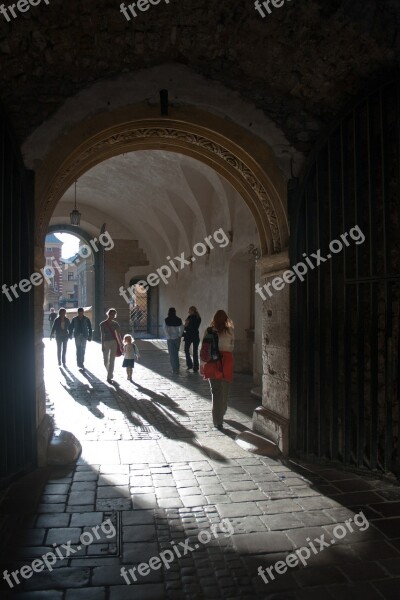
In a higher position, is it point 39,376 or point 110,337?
point 110,337

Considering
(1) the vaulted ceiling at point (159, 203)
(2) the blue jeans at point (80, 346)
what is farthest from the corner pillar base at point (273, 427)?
(2) the blue jeans at point (80, 346)

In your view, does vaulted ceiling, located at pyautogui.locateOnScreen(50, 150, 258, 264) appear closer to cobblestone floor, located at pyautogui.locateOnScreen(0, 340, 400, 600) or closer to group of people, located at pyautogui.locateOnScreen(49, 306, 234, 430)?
group of people, located at pyautogui.locateOnScreen(49, 306, 234, 430)

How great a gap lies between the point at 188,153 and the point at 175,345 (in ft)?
18.3

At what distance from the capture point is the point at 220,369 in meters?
5.86

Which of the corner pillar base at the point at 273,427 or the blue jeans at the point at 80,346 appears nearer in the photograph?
the corner pillar base at the point at 273,427

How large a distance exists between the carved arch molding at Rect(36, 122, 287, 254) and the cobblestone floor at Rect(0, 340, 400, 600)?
2.28m

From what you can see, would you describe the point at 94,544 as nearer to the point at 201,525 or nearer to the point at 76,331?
the point at 201,525

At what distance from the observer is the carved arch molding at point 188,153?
4.89 meters

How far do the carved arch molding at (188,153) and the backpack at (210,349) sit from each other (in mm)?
1168

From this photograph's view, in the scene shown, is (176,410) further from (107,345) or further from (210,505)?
(210,505)

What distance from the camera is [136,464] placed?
180 inches

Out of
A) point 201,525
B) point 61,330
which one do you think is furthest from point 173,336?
point 201,525

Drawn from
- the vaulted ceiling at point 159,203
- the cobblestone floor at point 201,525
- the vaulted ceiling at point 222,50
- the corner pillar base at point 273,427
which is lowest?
the cobblestone floor at point 201,525

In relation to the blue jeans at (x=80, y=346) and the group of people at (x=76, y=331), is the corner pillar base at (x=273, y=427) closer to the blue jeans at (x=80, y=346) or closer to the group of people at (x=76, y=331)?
the group of people at (x=76, y=331)
